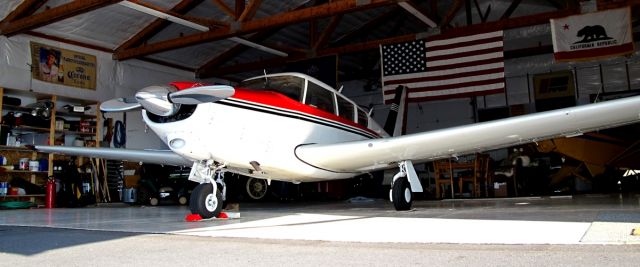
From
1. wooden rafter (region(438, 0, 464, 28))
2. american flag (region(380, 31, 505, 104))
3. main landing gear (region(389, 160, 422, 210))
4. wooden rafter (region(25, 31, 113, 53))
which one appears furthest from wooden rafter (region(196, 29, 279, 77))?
main landing gear (region(389, 160, 422, 210))

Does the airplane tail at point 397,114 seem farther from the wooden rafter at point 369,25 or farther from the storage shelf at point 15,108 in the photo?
the storage shelf at point 15,108

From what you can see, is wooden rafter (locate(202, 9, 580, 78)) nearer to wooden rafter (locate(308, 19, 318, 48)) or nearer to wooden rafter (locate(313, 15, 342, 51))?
wooden rafter (locate(313, 15, 342, 51))

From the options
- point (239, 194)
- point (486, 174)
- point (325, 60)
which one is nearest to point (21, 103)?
point (239, 194)

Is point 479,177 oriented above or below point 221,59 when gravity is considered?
below

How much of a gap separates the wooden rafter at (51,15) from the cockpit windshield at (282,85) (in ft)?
12.7

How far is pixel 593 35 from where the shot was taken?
30.9 feet

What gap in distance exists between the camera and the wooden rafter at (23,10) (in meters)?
9.84

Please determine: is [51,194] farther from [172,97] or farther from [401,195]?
[401,195]

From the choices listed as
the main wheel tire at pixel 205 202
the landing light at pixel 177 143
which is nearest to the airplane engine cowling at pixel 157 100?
the landing light at pixel 177 143

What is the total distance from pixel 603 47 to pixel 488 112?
6.05 m

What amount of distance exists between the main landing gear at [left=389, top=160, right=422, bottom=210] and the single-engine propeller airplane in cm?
1

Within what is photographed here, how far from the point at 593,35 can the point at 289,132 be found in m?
7.08

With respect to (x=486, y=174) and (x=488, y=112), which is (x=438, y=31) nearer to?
(x=486, y=174)

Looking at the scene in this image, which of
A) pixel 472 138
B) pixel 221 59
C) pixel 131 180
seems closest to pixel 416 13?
pixel 472 138
